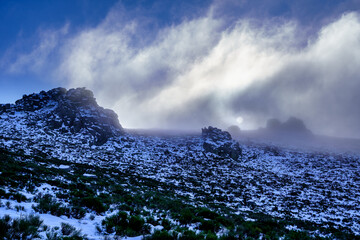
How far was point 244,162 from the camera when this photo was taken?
6153 cm

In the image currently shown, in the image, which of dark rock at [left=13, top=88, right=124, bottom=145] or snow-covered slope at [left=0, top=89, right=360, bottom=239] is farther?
dark rock at [left=13, top=88, right=124, bottom=145]

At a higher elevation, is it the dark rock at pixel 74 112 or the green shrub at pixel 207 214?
the dark rock at pixel 74 112

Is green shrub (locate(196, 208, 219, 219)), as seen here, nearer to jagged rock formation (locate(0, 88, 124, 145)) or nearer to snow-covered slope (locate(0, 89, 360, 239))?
snow-covered slope (locate(0, 89, 360, 239))

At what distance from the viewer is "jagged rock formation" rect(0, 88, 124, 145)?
67875mm

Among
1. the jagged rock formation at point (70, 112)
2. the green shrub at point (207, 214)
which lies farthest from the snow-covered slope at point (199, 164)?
the green shrub at point (207, 214)

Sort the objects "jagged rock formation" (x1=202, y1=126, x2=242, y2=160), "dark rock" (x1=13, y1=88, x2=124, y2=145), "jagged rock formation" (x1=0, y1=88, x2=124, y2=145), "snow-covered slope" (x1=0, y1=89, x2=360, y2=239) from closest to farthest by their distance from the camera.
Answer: "snow-covered slope" (x1=0, y1=89, x2=360, y2=239)
"jagged rock formation" (x1=0, y1=88, x2=124, y2=145)
"dark rock" (x1=13, y1=88, x2=124, y2=145)
"jagged rock formation" (x1=202, y1=126, x2=242, y2=160)

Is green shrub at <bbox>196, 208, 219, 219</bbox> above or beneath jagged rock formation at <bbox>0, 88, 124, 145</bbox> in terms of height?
beneath

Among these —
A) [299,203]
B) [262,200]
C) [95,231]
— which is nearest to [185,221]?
[95,231]

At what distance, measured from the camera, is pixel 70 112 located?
246 ft

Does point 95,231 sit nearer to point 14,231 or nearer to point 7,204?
point 14,231

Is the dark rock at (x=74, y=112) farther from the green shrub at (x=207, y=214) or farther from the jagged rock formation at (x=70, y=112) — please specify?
the green shrub at (x=207, y=214)

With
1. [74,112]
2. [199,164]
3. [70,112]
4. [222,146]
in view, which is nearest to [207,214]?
[199,164]

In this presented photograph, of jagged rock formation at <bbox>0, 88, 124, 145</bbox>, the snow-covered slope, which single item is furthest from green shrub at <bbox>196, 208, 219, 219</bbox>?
jagged rock formation at <bbox>0, 88, 124, 145</bbox>

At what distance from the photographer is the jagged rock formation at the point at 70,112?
6788 centimetres
